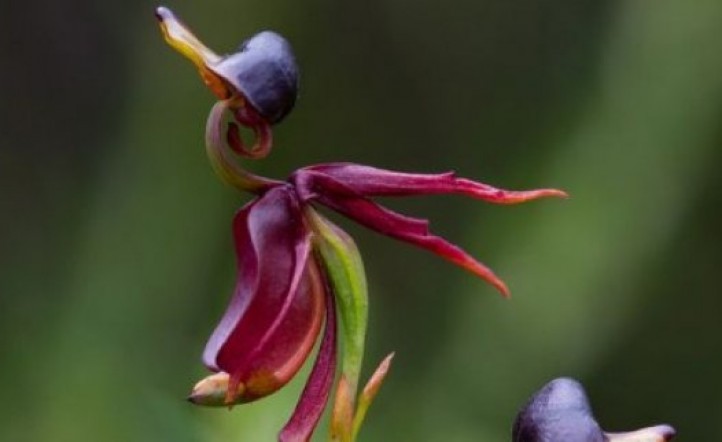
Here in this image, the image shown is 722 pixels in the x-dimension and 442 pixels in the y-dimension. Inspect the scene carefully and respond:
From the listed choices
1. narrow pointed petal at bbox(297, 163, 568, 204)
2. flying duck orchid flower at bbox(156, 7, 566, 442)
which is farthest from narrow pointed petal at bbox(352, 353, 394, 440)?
narrow pointed petal at bbox(297, 163, 568, 204)

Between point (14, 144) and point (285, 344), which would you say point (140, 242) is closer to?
point (14, 144)

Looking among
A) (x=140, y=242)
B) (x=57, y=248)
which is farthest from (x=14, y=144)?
(x=140, y=242)

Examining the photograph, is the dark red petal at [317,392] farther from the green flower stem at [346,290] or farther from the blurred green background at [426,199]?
the blurred green background at [426,199]

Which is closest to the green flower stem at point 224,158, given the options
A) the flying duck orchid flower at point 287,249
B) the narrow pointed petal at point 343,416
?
the flying duck orchid flower at point 287,249

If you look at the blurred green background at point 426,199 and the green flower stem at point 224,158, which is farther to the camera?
the blurred green background at point 426,199

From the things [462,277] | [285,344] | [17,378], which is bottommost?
[462,277]

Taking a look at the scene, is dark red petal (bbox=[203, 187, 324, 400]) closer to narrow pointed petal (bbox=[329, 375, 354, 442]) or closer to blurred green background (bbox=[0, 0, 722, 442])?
narrow pointed petal (bbox=[329, 375, 354, 442])
